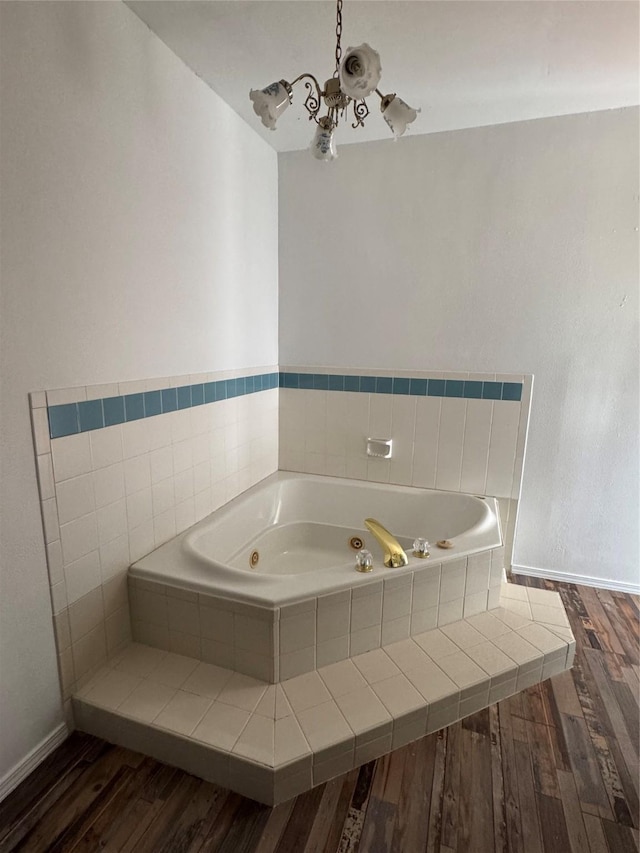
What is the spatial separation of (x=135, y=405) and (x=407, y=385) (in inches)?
58.7

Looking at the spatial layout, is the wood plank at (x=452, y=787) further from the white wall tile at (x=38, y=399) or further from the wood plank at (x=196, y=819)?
the white wall tile at (x=38, y=399)

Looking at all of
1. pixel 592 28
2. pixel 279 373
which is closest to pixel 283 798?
pixel 279 373

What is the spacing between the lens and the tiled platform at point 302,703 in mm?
1353

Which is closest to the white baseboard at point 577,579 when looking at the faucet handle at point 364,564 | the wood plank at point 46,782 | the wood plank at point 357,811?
the faucet handle at point 364,564

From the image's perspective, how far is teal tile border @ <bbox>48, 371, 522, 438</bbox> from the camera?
147cm

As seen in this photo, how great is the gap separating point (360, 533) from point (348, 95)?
200 cm

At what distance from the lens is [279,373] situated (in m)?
2.82

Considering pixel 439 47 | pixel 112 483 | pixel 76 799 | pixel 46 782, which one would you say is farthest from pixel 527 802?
pixel 439 47

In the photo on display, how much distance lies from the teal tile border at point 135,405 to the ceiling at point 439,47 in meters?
1.29

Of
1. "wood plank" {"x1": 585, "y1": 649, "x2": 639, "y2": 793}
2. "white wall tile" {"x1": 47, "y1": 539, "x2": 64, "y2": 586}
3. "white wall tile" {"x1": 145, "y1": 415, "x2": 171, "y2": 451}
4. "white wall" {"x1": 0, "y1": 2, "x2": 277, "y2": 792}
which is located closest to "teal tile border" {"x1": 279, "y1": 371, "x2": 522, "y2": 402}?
"white wall" {"x1": 0, "y1": 2, "x2": 277, "y2": 792}

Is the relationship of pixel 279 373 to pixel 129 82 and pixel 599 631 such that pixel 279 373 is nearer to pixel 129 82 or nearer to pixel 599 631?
pixel 129 82

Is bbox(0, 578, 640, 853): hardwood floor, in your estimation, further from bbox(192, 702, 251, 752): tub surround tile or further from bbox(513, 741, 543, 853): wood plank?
bbox(192, 702, 251, 752): tub surround tile

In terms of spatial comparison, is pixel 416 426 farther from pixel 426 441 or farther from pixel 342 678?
pixel 342 678

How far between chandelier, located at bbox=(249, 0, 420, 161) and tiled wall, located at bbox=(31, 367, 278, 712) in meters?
1.05
